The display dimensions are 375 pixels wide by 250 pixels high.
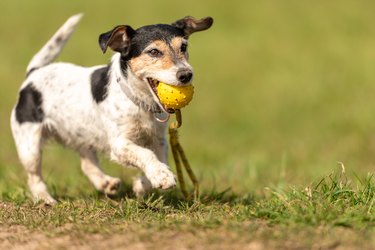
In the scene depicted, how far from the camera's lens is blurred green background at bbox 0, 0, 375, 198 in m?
9.89

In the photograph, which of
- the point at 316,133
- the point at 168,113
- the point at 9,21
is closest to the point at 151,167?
the point at 168,113

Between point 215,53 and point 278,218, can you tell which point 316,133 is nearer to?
point 215,53

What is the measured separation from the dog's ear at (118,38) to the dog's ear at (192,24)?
51 centimetres

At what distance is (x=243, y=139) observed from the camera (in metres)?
13.2

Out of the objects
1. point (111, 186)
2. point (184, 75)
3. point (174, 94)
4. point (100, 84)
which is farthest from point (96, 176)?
point (184, 75)

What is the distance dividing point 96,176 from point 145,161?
5.31 feet

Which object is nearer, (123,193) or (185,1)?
(123,193)

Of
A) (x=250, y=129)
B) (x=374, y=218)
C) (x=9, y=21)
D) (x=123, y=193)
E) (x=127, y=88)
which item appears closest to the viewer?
(x=374, y=218)

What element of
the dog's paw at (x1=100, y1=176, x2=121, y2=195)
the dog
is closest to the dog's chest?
the dog

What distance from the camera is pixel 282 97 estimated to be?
14.9m

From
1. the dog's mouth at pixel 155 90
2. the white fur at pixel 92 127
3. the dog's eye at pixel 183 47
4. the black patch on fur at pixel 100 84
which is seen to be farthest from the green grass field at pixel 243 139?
the dog's eye at pixel 183 47

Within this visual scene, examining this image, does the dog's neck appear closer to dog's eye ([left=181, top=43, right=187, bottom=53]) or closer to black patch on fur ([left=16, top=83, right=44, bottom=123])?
dog's eye ([left=181, top=43, right=187, bottom=53])

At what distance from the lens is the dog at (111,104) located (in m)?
6.26

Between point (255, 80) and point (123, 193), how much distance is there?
8774 millimetres
